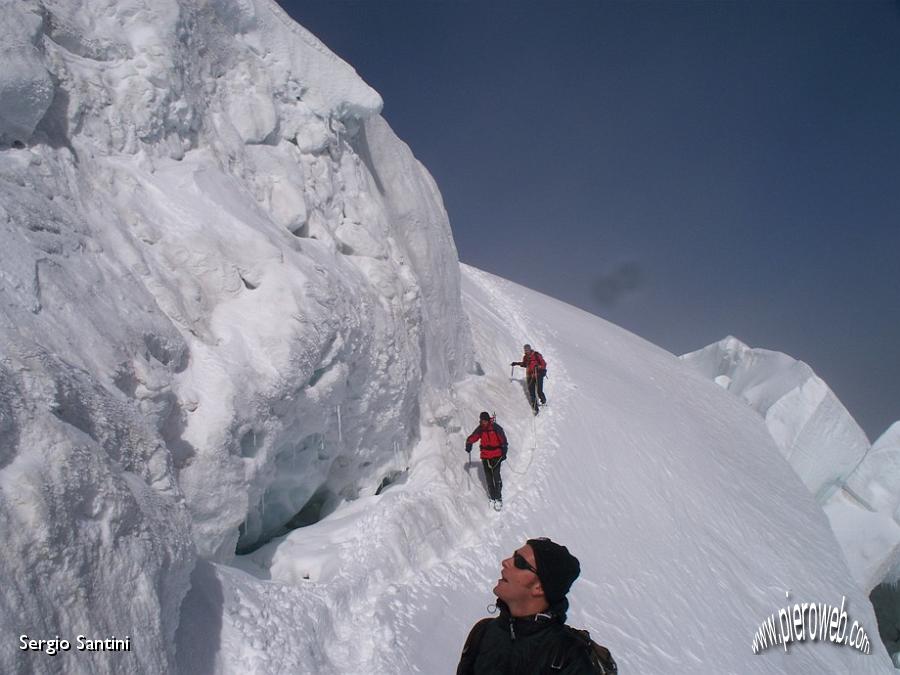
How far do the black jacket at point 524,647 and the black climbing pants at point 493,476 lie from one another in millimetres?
4941

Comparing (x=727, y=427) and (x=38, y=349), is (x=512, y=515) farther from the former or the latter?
(x=727, y=427)

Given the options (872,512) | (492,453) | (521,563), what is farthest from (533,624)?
(872,512)

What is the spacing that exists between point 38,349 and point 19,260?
699mm

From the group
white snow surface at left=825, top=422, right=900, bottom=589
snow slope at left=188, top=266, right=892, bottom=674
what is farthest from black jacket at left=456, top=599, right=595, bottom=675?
white snow surface at left=825, top=422, right=900, bottom=589

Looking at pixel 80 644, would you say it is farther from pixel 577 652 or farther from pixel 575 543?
pixel 575 543

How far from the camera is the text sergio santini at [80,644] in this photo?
193 cm

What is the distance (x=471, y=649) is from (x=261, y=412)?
287cm

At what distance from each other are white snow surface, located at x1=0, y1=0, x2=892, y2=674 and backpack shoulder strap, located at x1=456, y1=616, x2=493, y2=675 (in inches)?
51.7

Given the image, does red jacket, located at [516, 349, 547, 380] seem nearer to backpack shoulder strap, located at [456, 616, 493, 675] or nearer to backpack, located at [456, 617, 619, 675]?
backpack shoulder strap, located at [456, 616, 493, 675]

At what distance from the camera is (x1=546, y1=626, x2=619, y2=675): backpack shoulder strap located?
5.39 ft

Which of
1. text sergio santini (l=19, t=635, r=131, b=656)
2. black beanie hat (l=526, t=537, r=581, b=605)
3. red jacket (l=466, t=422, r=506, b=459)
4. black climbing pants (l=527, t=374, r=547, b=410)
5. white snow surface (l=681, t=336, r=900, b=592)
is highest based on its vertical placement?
white snow surface (l=681, t=336, r=900, b=592)

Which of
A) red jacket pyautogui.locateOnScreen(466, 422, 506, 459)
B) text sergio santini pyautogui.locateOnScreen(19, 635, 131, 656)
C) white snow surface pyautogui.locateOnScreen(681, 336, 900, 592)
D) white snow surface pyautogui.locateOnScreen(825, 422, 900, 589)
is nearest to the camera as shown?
text sergio santini pyautogui.locateOnScreen(19, 635, 131, 656)

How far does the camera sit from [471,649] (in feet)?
6.12

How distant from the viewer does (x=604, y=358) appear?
13.8 metres
